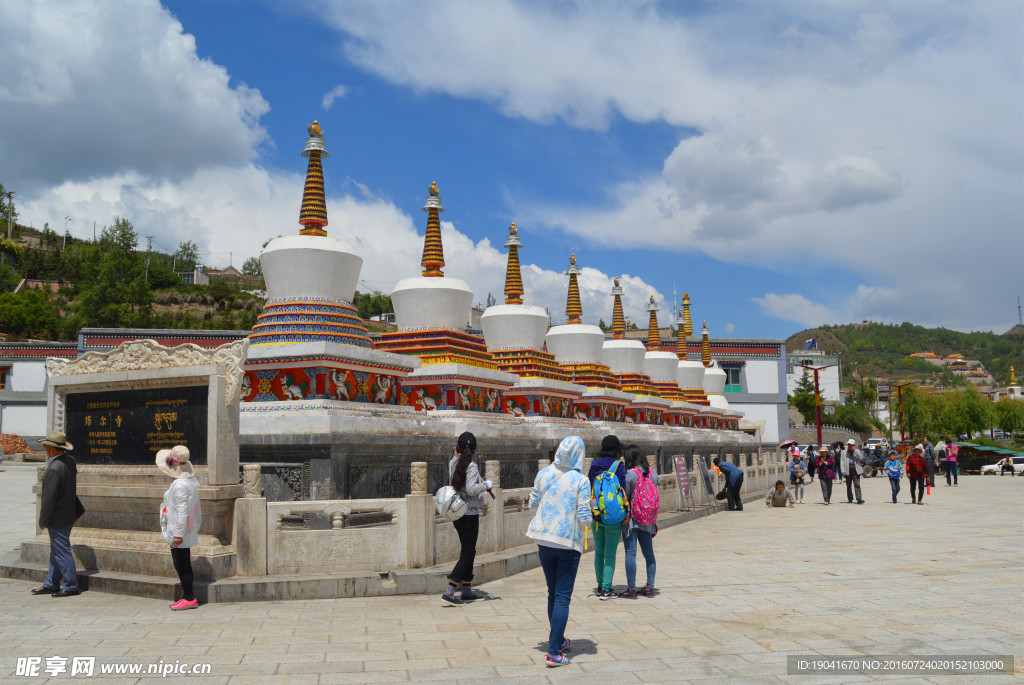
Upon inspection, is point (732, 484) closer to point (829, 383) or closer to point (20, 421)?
point (20, 421)

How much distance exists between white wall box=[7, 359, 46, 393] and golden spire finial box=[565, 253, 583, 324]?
31775 mm

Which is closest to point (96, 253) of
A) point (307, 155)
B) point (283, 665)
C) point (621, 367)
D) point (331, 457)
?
point (621, 367)

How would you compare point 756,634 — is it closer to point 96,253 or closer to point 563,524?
point 563,524

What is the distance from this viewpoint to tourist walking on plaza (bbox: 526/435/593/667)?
6.74m

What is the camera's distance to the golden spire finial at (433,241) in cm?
Answer: 1877

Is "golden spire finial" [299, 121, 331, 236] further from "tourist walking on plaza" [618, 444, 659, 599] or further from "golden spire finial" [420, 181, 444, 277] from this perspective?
"tourist walking on plaza" [618, 444, 659, 599]

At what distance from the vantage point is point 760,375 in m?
54.2

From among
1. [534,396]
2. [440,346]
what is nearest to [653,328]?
[534,396]

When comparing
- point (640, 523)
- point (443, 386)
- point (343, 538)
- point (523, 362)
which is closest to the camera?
point (343, 538)

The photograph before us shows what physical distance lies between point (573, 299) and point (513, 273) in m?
4.54

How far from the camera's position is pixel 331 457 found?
1200cm

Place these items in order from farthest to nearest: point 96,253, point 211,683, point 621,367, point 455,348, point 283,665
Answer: point 96,253 < point 621,367 < point 455,348 < point 283,665 < point 211,683

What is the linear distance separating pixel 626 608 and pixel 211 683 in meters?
4.50

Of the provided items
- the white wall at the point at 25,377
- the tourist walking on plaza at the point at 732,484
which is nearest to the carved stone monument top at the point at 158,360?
the tourist walking on plaza at the point at 732,484
